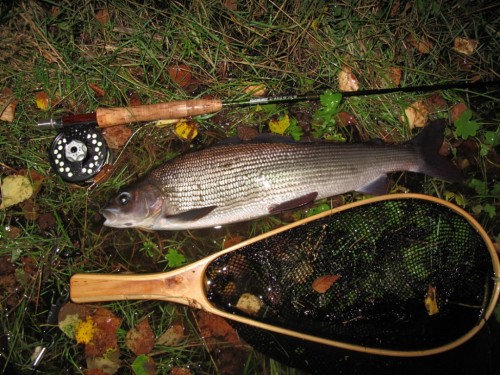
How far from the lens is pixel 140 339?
2.94 m

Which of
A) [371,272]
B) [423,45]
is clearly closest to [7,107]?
[371,272]

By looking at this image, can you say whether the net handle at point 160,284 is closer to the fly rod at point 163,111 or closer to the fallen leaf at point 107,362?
the fallen leaf at point 107,362

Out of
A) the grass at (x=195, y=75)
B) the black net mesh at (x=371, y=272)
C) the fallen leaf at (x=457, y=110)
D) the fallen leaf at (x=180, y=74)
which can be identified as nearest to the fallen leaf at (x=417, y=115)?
the grass at (x=195, y=75)

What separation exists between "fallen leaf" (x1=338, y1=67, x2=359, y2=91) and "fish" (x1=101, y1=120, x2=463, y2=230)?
2.25 ft

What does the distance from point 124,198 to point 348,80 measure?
2.35 m

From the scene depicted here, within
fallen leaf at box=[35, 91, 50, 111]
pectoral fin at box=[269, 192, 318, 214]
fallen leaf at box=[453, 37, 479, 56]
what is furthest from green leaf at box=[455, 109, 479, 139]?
fallen leaf at box=[35, 91, 50, 111]

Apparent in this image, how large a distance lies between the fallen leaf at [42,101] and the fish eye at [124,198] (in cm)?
129

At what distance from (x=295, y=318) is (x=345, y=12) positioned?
2.88 meters

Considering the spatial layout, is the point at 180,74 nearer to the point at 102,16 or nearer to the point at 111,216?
the point at 102,16

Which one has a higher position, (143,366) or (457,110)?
(457,110)

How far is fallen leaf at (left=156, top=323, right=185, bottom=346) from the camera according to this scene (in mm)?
2979

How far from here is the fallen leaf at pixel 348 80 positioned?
3.15 meters

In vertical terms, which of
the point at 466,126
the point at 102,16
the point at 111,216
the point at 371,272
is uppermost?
the point at 102,16

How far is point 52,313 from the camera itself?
9.88 ft
